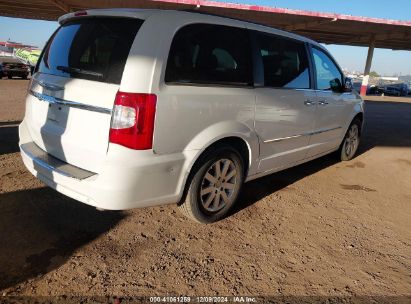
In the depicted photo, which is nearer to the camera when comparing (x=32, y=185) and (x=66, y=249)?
(x=66, y=249)

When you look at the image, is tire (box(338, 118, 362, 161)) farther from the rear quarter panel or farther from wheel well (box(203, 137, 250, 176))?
the rear quarter panel

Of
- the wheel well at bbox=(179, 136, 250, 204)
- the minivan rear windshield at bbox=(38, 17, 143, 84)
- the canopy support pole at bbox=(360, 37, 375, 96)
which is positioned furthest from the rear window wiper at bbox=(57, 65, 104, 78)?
the canopy support pole at bbox=(360, 37, 375, 96)

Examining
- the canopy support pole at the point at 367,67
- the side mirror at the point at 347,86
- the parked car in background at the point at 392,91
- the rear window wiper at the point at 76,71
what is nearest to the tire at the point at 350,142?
the side mirror at the point at 347,86

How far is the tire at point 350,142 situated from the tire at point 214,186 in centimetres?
312

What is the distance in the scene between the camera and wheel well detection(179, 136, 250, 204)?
3.31 meters

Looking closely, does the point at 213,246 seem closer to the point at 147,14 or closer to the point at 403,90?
the point at 147,14

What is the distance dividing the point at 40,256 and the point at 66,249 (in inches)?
7.9

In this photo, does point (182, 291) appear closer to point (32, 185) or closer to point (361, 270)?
point (361, 270)

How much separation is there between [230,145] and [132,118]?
1.16 m

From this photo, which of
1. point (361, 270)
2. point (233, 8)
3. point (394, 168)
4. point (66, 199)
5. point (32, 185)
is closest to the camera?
point (361, 270)

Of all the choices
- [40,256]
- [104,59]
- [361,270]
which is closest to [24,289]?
[40,256]

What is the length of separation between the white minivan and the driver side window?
912 millimetres

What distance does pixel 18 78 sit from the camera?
2375 cm

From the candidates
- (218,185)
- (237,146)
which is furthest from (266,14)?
(218,185)
